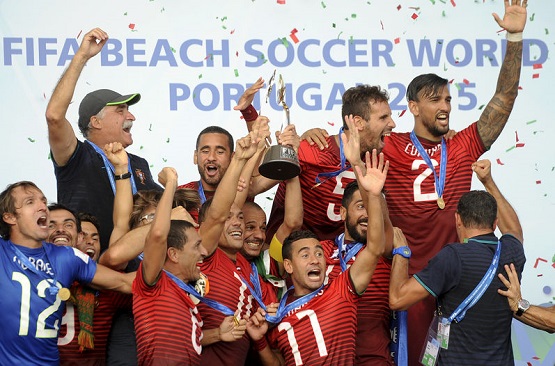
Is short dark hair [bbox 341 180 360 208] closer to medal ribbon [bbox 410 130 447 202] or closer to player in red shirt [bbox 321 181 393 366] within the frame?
player in red shirt [bbox 321 181 393 366]

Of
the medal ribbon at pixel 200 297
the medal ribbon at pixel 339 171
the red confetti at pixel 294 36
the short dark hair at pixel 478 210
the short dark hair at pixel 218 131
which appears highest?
the red confetti at pixel 294 36

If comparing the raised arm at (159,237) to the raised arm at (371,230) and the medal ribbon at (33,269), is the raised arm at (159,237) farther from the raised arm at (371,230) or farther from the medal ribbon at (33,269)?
the raised arm at (371,230)

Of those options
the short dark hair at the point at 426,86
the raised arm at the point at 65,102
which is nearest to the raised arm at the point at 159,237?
the raised arm at the point at 65,102

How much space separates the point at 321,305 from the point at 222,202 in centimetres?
61

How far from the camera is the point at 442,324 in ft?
18.1

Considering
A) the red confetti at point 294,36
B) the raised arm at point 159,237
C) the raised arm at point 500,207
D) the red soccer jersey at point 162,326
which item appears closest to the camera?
the raised arm at point 159,237

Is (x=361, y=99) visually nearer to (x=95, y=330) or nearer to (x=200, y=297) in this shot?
(x=200, y=297)

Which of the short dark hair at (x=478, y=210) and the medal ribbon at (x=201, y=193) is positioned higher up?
the medal ribbon at (x=201, y=193)

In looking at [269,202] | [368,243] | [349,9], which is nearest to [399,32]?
[349,9]

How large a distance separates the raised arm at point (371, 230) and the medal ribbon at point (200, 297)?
56cm

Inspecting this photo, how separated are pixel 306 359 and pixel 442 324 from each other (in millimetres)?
589

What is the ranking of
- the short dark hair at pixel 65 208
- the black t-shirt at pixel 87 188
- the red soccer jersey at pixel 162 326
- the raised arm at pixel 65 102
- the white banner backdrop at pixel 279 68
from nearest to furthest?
1. the red soccer jersey at pixel 162 326
2. the short dark hair at pixel 65 208
3. the raised arm at pixel 65 102
4. the black t-shirt at pixel 87 188
5. the white banner backdrop at pixel 279 68

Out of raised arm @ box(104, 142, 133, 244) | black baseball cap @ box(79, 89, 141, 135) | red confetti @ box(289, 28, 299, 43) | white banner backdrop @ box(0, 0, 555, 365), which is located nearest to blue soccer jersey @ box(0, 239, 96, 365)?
raised arm @ box(104, 142, 133, 244)

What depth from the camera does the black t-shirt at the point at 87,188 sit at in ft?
19.8
